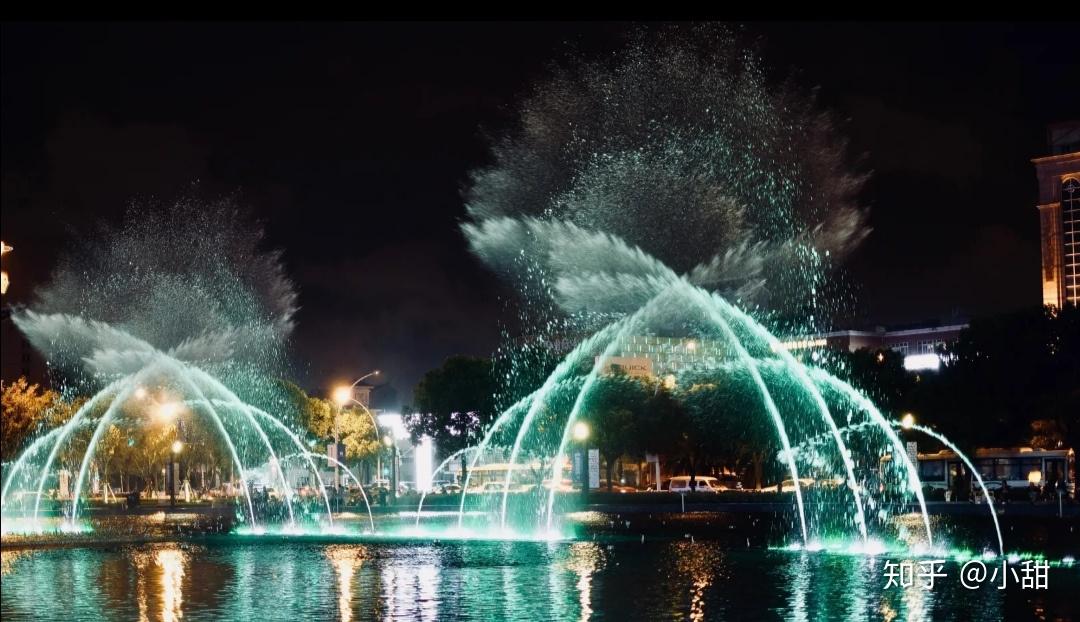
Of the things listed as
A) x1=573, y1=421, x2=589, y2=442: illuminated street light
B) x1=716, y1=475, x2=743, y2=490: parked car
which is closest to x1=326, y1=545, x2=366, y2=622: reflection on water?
x1=573, y1=421, x2=589, y2=442: illuminated street light

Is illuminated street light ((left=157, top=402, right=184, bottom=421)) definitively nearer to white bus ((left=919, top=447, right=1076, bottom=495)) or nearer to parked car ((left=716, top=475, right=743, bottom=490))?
parked car ((left=716, top=475, right=743, bottom=490))

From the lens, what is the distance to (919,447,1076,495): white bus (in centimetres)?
9644

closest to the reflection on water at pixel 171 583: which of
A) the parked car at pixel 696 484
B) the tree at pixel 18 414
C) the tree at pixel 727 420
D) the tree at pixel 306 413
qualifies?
the tree at pixel 18 414

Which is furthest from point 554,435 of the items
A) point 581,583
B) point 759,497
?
point 581,583

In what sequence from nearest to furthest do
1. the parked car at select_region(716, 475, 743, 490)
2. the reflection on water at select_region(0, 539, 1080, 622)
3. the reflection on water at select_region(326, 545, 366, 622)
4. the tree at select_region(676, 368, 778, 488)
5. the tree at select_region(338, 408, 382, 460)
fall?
the reflection on water at select_region(0, 539, 1080, 622)
the reflection on water at select_region(326, 545, 366, 622)
the tree at select_region(676, 368, 778, 488)
the parked car at select_region(716, 475, 743, 490)
the tree at select_region(338, 408, 382, 460)

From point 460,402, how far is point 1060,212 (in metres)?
74.3

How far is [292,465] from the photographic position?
148 metres

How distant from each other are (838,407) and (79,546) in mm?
72144

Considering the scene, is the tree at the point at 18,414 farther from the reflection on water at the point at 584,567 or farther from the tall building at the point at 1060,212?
the tall building at the point at 1060,212

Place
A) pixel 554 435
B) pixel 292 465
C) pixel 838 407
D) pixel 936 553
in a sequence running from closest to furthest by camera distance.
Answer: pixel 936 553, pixel 554 435, pixel 838 407, pixel 292 465

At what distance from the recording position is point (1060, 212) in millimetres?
152375

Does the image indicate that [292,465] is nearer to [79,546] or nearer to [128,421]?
[128,421]

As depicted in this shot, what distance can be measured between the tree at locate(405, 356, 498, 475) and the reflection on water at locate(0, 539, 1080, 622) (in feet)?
255

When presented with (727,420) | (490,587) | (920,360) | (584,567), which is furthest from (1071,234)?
(490,587)
